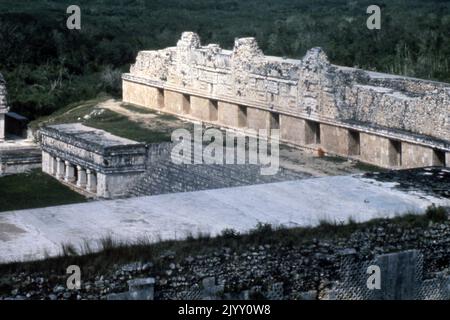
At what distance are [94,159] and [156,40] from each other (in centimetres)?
2742

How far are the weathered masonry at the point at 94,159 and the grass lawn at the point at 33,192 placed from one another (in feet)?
1.08

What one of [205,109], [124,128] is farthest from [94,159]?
[205,109]

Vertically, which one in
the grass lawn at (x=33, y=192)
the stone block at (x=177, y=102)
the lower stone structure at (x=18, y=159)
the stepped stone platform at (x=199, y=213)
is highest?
the stepped stone platform at (x=199, y=213)

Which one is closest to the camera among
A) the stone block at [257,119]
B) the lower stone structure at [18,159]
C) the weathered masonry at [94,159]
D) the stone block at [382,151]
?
the stone block at [382,151]

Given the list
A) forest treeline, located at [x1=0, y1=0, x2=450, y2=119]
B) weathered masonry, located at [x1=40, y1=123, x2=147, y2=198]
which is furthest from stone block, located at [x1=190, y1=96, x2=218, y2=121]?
forest treeline, located at [x1=0, y1=0, x2=450, y2=119]

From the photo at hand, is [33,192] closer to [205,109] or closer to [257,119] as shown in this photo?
[205,109]

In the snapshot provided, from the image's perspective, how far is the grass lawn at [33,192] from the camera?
68.7ft

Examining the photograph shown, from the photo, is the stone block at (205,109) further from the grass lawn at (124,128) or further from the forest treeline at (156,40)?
the forest treeline at (156,40)

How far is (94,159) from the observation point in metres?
22.3

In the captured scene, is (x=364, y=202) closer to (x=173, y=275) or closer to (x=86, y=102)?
(x=173, y=275)

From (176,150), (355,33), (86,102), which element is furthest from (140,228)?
(355,33)

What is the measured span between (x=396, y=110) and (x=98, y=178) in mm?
6905

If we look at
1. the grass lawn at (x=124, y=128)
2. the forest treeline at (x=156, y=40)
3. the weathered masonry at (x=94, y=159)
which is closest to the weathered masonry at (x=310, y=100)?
the grass lawn at (x=124, y=128)

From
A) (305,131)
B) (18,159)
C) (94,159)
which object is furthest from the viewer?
(18,159)
